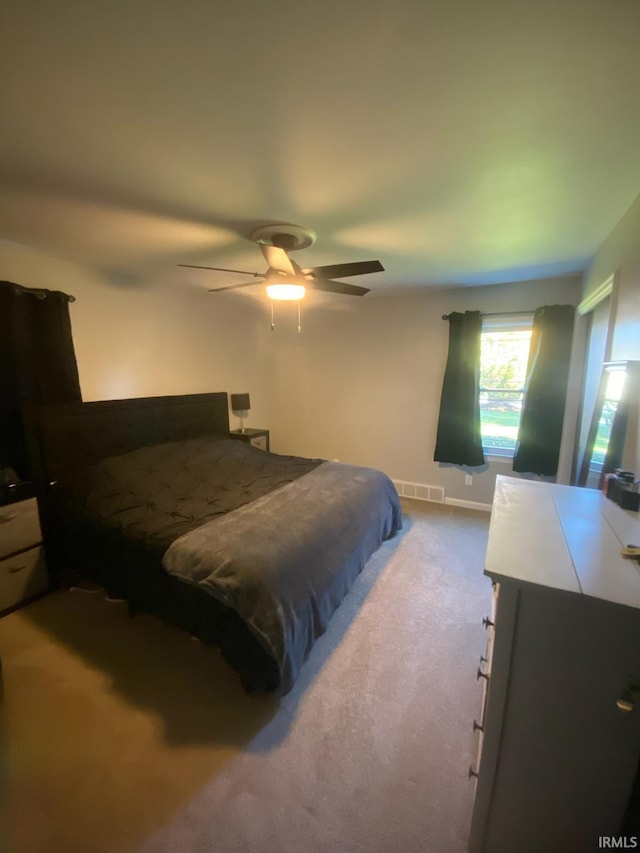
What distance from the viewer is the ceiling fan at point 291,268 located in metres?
1.96

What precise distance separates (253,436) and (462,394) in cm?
251

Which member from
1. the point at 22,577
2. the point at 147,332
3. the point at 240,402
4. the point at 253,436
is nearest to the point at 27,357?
the point at 147,332

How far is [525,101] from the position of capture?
1109mm

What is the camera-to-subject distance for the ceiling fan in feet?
6.43

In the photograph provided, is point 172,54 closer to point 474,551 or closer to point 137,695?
point 137,695

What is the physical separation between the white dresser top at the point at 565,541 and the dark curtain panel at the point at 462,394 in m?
2.05

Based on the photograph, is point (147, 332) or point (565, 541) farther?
point (147, 332)

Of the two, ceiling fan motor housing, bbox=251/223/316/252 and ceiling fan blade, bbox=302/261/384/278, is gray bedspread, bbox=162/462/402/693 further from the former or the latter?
ceiling fan motor housing, bbox=251/223/316/252

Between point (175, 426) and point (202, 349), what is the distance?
39.4 inches

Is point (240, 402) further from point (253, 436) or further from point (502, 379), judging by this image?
point (502, 379)

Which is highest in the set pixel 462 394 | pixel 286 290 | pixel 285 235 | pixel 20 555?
pixel 285 235

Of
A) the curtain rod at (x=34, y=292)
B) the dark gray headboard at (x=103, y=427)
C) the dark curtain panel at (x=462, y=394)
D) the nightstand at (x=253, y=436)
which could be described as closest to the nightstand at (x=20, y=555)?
the dark gray headboard at (x=103, y=427)

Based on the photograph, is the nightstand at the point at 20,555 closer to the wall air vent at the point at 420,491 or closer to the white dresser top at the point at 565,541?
the white dresser top at the point at 565,541

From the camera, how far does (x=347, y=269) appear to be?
2.00m
